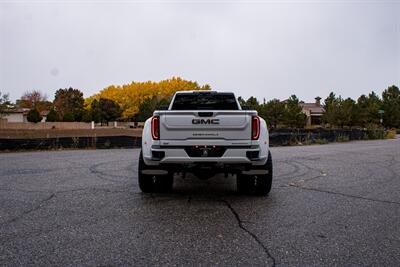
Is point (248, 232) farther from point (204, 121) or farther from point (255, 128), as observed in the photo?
point (204, 121)

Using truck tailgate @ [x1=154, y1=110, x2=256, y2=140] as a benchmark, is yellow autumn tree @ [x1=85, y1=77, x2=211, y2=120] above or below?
above

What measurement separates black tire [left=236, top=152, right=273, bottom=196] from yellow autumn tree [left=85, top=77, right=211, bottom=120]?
2846 inches

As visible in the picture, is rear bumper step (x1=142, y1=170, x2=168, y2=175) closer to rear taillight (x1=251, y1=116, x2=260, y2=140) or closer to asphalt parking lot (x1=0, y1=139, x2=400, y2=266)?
asphalt parking lot (x1=0, y1=139, x2=400, y2=266)

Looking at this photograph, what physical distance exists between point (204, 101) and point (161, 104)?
58013 millimetres

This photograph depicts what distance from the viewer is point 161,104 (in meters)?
64.2

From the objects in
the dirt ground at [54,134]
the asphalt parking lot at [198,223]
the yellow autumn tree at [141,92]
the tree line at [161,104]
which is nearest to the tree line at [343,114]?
the tree line at [161,104]

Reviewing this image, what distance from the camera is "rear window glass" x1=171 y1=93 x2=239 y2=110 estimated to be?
275 inches

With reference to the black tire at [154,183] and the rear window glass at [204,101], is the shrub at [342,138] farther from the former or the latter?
the black tire at [154,183]

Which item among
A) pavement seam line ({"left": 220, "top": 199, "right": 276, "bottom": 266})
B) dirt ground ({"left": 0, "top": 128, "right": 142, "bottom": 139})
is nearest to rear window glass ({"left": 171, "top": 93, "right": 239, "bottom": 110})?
pavement seam line ({"left": 220, "top": 199, "right": 276, "bottom": 266})

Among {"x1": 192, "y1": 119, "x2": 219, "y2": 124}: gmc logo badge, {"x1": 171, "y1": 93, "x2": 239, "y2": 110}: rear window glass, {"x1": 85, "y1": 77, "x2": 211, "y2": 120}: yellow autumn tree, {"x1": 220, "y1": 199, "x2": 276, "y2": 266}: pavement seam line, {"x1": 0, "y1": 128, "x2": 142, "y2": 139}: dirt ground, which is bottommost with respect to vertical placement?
{"x1": 0, "y1": 128, "x2": 142, "y2": 139}: dirt ground

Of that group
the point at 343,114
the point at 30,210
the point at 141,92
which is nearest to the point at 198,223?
the point at 30,210

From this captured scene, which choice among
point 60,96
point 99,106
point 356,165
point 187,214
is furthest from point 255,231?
point 60,96

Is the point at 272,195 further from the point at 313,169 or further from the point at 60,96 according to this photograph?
the point at 60,96

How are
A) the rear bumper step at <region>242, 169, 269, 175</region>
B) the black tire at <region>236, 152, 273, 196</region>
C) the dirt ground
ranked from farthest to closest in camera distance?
1. the dirt ground
2. the black tire at <region>236, 152, 273, 196</region>
3. the rear bumper step at <region>242, 169, 269, 175</region>
